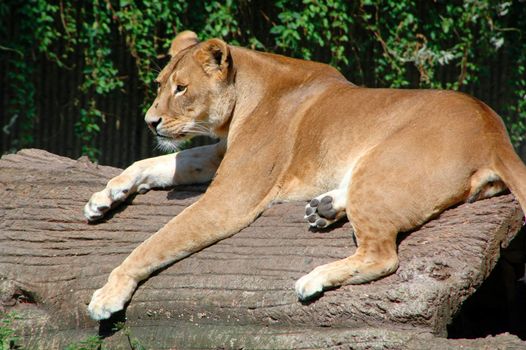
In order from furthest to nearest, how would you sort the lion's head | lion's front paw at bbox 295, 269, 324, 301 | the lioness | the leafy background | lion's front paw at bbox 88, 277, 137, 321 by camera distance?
the leafy background < the lion's head < lion's front paw at bbox 88, 277, 137, 321 < the lioness < lion's front paw at bbox 295, 269, 324, 301

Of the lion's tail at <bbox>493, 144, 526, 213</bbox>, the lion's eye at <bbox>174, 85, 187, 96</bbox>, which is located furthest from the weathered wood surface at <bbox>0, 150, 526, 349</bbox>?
the lion's eye at <bbox>174, 85, 187, 96</bbox>

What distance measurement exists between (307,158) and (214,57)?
0.89 m

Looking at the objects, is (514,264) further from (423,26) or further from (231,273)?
(423,26)

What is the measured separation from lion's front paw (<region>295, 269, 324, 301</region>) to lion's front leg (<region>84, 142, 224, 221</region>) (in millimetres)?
1493

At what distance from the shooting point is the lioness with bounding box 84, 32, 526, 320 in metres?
4.20

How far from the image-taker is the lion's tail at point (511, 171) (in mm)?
4070

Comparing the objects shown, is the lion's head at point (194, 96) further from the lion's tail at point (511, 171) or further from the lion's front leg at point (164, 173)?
the lion's tail at point (511, 171)

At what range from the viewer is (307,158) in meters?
4.89

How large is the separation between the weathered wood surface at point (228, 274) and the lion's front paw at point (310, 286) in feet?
0.15

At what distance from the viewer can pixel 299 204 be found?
191 inches

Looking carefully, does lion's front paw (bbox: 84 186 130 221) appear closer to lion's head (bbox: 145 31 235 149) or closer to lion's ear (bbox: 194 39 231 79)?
lion's head (bbox: 145 31 235 149)

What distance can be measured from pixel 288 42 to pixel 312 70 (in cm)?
383

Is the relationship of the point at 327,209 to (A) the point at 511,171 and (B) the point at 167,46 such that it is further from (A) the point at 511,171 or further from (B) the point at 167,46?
(B) the point at 167,46

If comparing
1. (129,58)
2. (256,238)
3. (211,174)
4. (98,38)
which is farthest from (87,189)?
(129,58)
